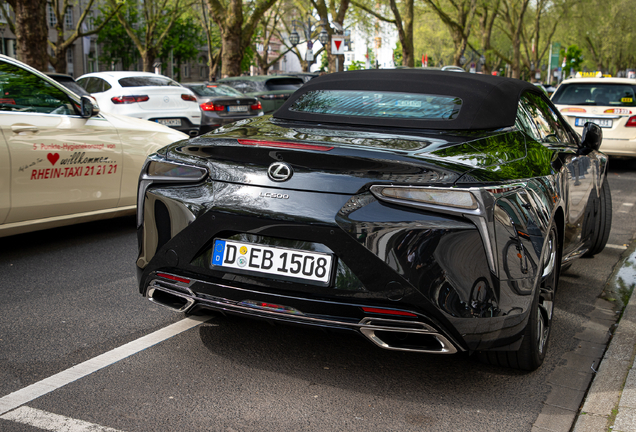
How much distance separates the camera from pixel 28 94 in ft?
18.2

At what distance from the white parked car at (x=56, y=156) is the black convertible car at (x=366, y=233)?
7.70 ft

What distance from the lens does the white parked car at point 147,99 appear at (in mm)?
13781

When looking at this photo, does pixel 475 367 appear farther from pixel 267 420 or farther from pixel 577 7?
pixel 577 7

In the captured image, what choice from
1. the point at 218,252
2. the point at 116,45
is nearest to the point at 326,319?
the point at 218,252

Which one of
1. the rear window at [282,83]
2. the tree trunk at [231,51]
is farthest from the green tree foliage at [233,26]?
the rear window at [282,83]

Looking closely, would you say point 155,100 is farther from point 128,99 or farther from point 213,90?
point 213,90

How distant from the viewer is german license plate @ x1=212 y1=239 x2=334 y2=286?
2877 mm

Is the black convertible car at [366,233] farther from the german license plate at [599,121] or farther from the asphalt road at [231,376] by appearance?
the german license plate at [599,121]

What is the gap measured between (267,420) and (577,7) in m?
64.2

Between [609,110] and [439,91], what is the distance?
9.53 meters

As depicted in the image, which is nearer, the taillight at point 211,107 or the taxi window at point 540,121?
the taxi window at point 540,121

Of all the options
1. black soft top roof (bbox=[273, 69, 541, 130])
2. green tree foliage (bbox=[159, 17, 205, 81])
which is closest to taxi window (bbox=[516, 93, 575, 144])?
black soft top roof (bbox=[273, 69, 541, 130])

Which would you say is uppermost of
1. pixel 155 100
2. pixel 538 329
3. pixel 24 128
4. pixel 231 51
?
pixel 231 51

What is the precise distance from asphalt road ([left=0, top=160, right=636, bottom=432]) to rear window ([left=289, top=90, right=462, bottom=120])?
4.15ft
